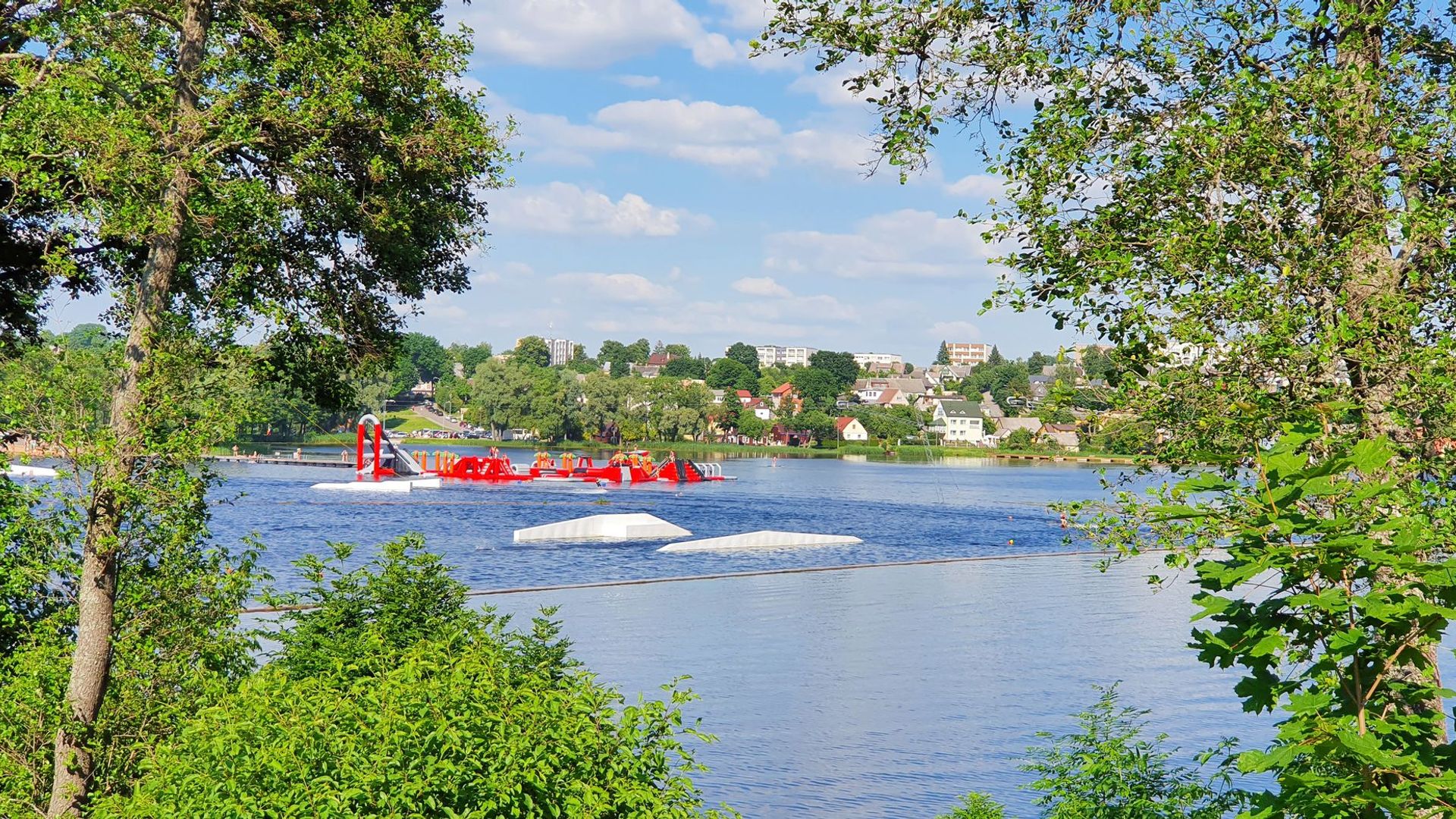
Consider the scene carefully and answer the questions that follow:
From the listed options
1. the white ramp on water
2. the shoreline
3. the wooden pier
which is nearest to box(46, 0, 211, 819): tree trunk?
the white ramp on water

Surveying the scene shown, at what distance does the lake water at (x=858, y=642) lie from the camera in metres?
19.8

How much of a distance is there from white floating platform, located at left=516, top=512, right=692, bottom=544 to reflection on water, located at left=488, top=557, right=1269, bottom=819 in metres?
15.3

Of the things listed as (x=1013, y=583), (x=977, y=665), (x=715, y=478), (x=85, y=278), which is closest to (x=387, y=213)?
(x=85, y=278)

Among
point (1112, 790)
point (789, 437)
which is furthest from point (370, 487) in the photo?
point (789, 437)

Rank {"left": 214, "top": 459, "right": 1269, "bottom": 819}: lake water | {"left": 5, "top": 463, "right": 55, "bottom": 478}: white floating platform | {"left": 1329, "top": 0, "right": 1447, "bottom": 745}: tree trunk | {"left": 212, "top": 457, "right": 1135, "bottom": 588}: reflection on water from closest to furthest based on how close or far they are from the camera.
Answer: {"left": 1329, "top": 0, "right": 1447, "bottom": 745}: tree trunk → {"left": 214, "top": 459, "right": 1269, "bottom": 819}: lake water → {"left": 212, "top": 457, "right": 1135, "bottom": 588}: reflection on water → {"left": 5, "top": 463, "right": 55, "bottom": 478}: white floating platform

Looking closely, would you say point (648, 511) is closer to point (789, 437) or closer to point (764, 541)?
point (764, 541)

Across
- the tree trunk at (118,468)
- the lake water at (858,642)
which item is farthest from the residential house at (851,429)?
the tree trunk at (118,468)

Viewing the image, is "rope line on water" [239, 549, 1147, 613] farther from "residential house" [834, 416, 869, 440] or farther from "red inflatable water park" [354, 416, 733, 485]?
"residential house" [834, 416, 869, 440]

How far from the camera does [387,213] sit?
12.5m

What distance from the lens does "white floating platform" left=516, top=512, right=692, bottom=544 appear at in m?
55.6

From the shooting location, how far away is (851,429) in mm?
192750

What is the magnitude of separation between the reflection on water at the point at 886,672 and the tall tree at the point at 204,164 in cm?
845

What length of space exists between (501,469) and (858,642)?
6672 cm

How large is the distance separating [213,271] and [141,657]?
14.4 feet
